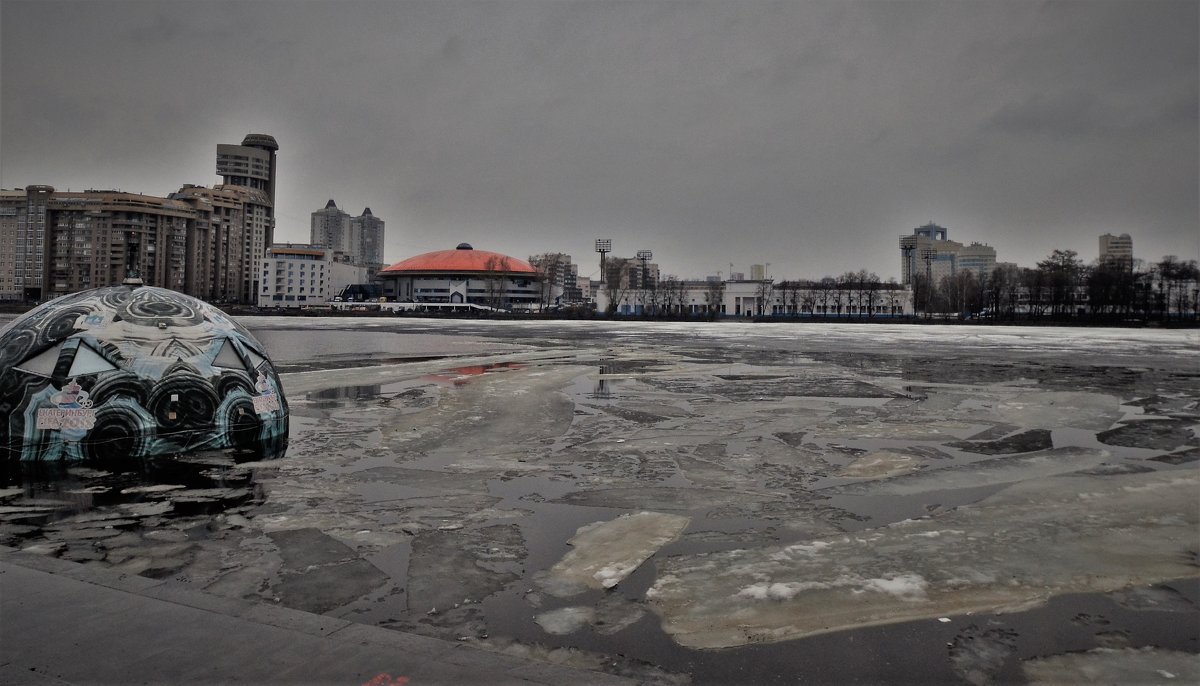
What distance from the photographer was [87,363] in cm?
819

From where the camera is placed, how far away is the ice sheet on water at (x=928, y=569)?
455 cm

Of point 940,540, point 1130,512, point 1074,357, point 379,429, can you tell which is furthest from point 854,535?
point 1074,357

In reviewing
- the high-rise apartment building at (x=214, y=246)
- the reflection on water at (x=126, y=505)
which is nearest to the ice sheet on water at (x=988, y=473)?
the reflection on water at (x=126, y=505)

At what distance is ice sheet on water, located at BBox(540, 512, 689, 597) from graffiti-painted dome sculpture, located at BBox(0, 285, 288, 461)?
4.95m

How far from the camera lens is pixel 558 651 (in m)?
3.98

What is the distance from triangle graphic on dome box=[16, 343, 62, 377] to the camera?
8.12 meters

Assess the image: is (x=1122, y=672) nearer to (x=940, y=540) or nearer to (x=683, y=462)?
(x=940, y=540)

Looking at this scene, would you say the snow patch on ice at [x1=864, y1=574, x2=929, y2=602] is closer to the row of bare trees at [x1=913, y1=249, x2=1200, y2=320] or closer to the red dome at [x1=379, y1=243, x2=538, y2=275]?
the row of bare trees at [x1=913, y1=249, x2=1200, y2=320]

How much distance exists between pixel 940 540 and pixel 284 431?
27.6ft

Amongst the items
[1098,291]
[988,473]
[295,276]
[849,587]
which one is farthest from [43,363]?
[295,276]

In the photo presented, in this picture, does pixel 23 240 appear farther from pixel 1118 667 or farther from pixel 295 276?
pixel 1118 667

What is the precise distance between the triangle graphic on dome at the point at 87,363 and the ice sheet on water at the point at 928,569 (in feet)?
22.3

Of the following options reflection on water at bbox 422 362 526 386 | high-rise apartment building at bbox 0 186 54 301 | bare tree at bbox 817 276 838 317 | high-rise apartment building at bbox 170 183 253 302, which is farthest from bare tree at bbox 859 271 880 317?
high-rise apartment building at bbox 0 186 54 301

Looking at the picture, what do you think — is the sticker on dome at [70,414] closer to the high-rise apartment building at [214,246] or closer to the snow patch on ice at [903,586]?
the snow patch on ice at [903,586]
